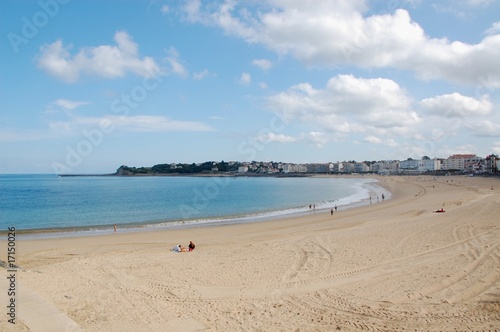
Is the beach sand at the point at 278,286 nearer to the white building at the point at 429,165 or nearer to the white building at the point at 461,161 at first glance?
the white building at the point at 461,161

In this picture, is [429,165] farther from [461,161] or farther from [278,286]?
[278,286]

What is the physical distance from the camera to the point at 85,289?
9.44 m

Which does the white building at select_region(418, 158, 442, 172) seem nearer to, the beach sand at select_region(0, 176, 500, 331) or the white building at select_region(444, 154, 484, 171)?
the white building at select_region(444, 154, 484, 171)

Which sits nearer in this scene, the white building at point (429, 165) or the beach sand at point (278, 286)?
the beach sand at point (278, 286)

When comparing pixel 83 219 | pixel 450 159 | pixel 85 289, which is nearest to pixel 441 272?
pixel 85 289

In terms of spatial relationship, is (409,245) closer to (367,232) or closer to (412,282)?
(367,232)

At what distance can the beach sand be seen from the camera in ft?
23.5

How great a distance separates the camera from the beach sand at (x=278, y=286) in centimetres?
717

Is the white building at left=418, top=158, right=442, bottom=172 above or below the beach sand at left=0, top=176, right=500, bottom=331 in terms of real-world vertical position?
above

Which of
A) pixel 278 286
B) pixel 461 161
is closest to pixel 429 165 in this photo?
pixel 461 161

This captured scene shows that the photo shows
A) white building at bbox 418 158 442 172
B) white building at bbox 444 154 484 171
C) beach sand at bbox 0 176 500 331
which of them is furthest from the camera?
white building at bbox 418 158 442 172

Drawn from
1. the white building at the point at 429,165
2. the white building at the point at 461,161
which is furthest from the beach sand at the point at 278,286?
the white building at the point at 429,165

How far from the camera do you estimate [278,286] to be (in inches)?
379

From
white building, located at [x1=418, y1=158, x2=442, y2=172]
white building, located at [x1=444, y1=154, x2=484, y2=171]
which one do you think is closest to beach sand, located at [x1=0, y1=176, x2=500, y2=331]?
white building, located at [x1=444, y1=154, x2=484, y2=171]
